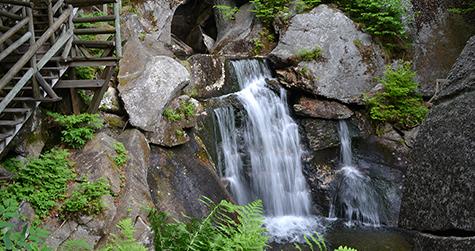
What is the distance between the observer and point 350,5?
47.0 feet

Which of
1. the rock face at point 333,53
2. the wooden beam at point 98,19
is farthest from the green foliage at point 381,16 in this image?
the wooden beam at point 98,19

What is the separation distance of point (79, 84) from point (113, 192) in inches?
92.1

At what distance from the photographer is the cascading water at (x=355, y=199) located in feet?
37.0

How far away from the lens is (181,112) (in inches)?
385

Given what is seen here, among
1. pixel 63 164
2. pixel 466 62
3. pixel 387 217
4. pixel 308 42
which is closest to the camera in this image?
pixel 466 62

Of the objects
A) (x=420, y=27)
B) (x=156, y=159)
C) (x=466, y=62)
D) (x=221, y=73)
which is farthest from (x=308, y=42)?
(x=466, y=62)

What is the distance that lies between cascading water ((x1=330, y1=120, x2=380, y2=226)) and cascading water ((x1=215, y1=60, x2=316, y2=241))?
0.94m

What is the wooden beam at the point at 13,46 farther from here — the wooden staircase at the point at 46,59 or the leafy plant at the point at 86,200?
the leafy plant at the point at 86,200

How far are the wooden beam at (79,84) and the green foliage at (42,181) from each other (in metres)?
1.33

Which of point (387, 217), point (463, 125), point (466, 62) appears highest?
point (466, 62)

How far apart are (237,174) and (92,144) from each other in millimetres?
4928

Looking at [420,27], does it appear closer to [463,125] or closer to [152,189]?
[152,189]

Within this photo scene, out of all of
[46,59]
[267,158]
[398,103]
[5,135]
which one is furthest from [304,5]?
[5,135]

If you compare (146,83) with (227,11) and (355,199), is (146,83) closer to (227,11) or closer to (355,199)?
(355,199)
